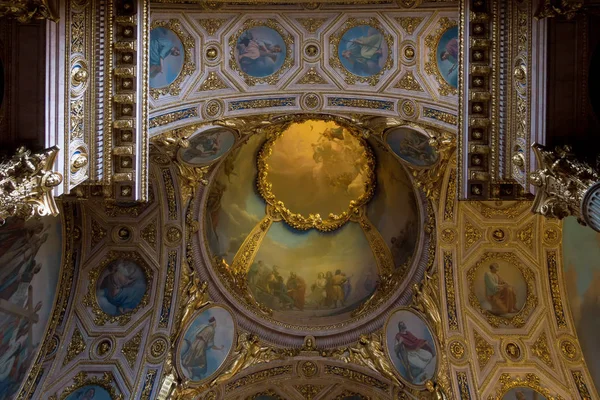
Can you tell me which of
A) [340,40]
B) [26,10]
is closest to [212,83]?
[340,40]

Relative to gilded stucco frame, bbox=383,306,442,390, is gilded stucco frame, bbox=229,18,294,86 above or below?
above

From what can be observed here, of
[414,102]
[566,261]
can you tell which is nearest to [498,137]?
[414,102]

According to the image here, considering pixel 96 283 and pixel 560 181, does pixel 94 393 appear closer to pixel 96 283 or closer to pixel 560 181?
pixel 96 283

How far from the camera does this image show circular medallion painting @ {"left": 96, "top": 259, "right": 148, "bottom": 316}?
53.9 ft

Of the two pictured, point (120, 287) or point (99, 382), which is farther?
point (120, 287)

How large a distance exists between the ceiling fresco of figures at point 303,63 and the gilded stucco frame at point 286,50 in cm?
2

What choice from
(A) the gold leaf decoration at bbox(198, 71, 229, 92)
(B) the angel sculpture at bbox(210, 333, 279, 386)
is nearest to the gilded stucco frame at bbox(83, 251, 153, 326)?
(B) the angel sculpture at bbox(210, 333, 279, 386)

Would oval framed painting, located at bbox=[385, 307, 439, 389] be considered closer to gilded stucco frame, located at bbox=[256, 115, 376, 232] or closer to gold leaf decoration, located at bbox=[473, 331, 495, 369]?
gold leaf decoration, located at bbox=[473, 331, 495, 369]

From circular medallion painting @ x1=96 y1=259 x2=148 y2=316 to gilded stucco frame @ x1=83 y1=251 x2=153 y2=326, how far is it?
0.17 ft

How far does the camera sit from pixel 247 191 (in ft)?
59.2

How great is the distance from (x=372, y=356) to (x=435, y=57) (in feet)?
22.8

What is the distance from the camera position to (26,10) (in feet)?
31.0

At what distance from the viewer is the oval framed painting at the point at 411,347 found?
1631cm

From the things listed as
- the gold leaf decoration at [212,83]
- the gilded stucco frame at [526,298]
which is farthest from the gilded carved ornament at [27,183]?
the gilded stucco frame at [526,298]
